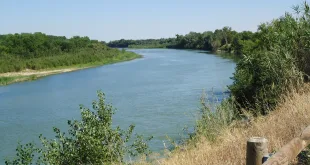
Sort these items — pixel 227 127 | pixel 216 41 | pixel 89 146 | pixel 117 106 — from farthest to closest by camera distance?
pixel 216 41 → pixel 117 106 → pixel 89 146 → pixel 227 127

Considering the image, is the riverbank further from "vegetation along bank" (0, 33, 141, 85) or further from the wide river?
the wide river

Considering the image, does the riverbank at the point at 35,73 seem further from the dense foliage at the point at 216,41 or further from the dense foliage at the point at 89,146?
the dense foliage at the point at 89,146

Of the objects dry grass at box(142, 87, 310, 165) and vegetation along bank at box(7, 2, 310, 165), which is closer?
dry grass at box(142, 87, 310, 165)

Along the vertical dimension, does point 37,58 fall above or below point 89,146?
below

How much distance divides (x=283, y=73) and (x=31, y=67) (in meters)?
46.5

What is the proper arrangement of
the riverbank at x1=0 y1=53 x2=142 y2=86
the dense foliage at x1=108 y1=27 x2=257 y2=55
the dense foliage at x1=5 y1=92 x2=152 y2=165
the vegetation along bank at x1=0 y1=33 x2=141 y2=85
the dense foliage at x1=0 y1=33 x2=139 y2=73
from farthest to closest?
the dense foliage at x1=108 y1=27 x2=257 y2=55 → the dense foliage at x1=0 y1=33 x2=139 y2=73 → the vegetation along bank at x1=0 y1=33 x2=141 y2=85 → the riverbank at x1=0 y1=53 x2=142 y2=86 → the dense foliage at x1=5 y1=92 x2=152 y2=165

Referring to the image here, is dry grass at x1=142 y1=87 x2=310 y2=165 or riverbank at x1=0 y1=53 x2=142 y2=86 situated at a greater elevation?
dry grass at x1=142 y1=87 x2=310 y2=165

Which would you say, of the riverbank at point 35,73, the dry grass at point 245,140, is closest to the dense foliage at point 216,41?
the riverbank at point 35,73

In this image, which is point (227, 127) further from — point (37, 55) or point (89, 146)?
point (37, 55)

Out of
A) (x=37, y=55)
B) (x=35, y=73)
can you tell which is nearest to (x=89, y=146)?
(x=35, y=73)

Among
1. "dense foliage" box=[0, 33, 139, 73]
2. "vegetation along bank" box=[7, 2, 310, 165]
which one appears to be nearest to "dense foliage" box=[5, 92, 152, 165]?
"vegetation along bank" box=[7, 2, 310, 165]

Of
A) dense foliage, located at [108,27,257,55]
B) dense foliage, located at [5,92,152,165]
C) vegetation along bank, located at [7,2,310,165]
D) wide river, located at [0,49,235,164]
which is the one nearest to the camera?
vegetation along bank, located at [7,2,310,165]

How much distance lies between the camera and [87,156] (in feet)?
24.1

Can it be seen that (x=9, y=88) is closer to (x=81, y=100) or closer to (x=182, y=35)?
(x=81, y=100)
